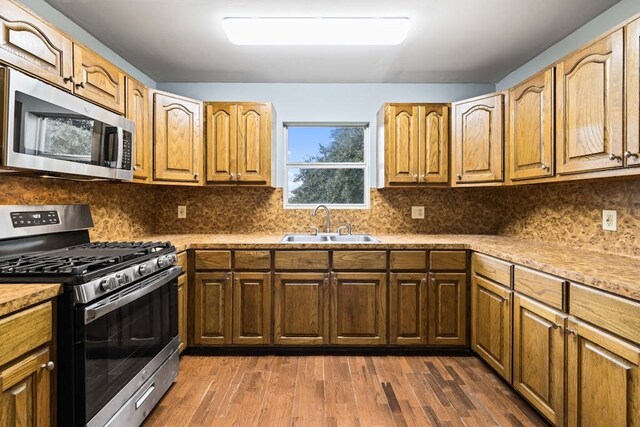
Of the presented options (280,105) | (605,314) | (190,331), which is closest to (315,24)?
(280,105)

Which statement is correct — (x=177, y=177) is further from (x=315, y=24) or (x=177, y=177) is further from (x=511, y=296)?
(x=511, y=296)

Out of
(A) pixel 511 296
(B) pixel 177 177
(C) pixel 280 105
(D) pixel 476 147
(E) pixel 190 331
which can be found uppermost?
(C) pixel 280 105

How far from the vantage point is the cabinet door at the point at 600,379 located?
1.27 m

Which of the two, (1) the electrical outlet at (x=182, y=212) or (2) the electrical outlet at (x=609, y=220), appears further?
(1) the electrical outlet at (x=182, y=212)

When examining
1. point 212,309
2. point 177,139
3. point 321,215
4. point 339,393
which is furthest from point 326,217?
point 339,393

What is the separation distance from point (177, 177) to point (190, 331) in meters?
1.21

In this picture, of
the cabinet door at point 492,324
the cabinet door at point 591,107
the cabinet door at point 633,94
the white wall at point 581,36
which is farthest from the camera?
the cabinet door at point 492,324

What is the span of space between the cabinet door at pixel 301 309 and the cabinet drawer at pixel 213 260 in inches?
15.6

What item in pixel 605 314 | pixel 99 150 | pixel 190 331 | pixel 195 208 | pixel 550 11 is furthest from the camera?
pixel 195 208

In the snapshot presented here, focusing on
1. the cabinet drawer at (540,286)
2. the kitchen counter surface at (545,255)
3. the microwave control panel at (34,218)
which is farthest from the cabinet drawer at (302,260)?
the microwave control panel at (34,218)

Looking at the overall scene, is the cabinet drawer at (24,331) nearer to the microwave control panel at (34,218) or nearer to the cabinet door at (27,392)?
the cabinet door at (27,392)

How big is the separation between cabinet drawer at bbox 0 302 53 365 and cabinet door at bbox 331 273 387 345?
1.74 meters

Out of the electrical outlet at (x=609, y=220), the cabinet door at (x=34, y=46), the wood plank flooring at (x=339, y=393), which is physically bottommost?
the wood plank flooring at (x=339, y=393)

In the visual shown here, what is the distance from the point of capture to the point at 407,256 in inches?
103
